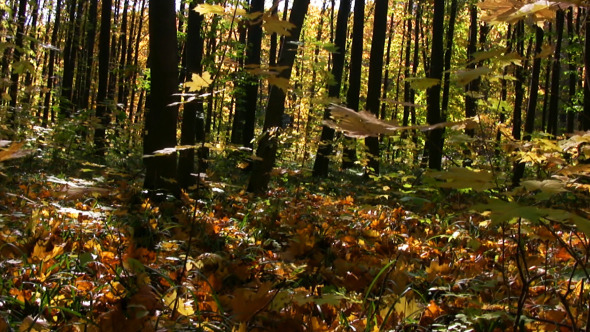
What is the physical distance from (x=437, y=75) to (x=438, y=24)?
1357 mm

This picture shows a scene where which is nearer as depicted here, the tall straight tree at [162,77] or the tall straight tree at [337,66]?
the tall straight tree at [162,77]

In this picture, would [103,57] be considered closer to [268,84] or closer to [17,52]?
[17,52]

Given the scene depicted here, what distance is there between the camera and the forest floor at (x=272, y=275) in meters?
1.95

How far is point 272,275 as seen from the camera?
2791 mm

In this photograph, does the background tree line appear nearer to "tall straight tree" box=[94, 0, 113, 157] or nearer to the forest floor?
"tall straight tree" box=[94, 0, 113, 157]

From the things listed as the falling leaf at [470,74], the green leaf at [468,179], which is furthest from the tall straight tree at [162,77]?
the green leaf at [468,179]

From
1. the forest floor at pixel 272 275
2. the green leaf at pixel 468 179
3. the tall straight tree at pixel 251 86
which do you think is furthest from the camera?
the tall straight tree at pixel 251 86

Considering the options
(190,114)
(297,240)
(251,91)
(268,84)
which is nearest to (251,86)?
(251,91)

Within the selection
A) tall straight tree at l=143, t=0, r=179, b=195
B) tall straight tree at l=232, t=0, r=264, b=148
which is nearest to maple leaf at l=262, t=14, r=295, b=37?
tall straight tree at l=143, t=0, r=179, b=195

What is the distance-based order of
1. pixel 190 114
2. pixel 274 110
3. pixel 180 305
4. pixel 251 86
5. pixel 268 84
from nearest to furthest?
pixel 180 305 → pixel 190 114 → pixel 274 110 → pixel 268 84 → pixel 251 86

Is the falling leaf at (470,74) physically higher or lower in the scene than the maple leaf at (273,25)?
lower

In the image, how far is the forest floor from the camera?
6.40 feet

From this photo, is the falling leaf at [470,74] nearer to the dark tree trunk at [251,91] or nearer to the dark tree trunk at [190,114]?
the dark tree trunk at [190,114]

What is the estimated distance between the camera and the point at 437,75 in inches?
420
